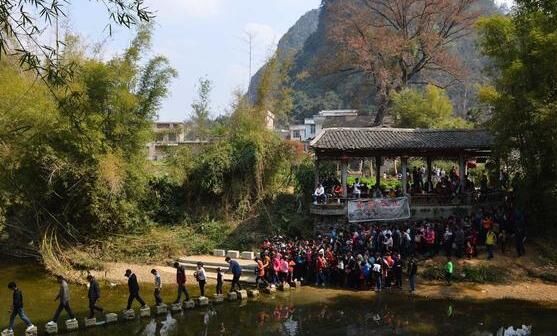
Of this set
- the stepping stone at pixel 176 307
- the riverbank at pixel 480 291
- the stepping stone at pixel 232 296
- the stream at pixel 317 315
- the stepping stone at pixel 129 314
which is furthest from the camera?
the riverbank at pixel 480 291


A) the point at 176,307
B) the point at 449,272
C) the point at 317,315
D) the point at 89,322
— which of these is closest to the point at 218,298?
the point at 176,307

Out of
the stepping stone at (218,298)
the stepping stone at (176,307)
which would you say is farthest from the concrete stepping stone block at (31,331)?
the stepping stone at (218,298)

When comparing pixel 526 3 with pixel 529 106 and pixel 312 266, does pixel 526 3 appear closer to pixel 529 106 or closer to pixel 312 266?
pixel 529 106

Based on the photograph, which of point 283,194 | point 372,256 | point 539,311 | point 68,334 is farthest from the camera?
point 283,194

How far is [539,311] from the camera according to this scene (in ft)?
49.4

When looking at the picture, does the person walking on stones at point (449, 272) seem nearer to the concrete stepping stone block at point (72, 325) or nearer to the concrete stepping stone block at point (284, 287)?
the concrete stepping stone block at point (284, 287)

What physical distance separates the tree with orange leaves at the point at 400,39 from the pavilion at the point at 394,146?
12.6 metres

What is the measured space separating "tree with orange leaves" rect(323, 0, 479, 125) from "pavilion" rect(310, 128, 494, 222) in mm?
12642

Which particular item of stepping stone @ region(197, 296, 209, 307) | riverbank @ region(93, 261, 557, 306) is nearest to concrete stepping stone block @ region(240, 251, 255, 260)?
riverbank @ region(93, 261, 557, 306)

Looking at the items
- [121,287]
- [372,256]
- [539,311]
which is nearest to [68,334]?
[121,287]

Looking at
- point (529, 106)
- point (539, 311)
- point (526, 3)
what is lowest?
point (539, 311)

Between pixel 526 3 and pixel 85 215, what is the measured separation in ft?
53.7

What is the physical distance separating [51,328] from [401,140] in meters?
14.2

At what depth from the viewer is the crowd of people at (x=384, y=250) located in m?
17.3
